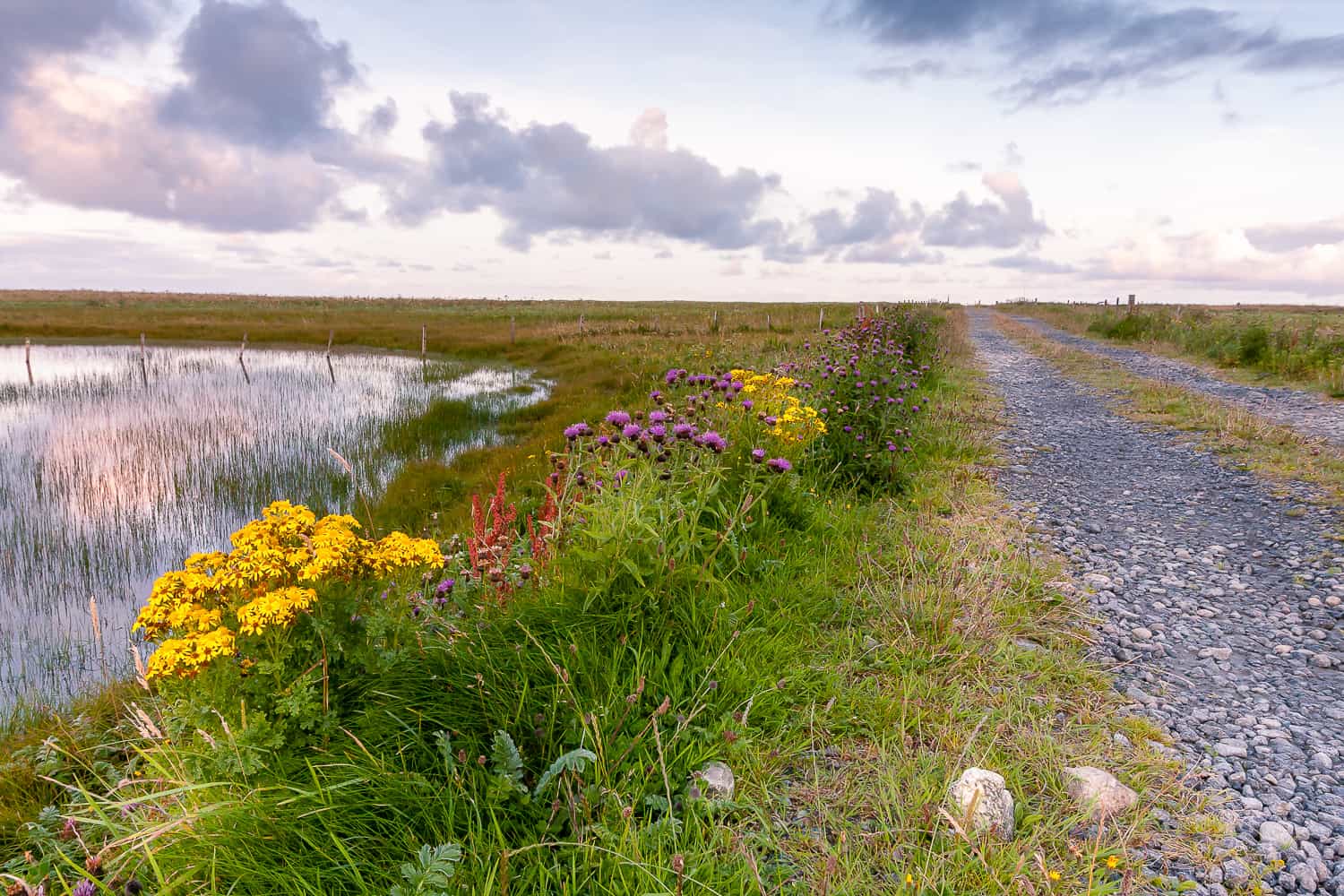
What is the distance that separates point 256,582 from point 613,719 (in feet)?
5.02

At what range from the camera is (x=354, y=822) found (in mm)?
2197

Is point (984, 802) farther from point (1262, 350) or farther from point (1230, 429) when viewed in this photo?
point (1262, 350)

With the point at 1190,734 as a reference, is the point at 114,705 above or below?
below

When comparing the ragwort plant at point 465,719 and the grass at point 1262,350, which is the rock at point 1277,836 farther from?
the grass at point 1262,350

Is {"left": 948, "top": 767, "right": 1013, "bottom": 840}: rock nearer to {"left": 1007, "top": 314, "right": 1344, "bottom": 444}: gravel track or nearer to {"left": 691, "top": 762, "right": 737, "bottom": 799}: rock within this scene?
{"left": 691, "top": 762, "right": 737, "bottom": 799}: rock

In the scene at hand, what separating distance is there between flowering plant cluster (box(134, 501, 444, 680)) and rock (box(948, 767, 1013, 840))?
2.32 metres

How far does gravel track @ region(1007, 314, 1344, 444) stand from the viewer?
9352 millimetres

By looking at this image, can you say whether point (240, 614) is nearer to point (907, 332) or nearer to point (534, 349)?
point (907, 332)

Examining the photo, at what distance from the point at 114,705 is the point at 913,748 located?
5.35 m

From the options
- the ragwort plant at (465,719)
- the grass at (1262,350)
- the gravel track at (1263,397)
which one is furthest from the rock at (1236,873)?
the grass at (1262,350)

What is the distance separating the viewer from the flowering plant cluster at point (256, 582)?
2.31 m

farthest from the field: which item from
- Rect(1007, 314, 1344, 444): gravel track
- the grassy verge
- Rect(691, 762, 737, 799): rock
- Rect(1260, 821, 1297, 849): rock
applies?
Rect(1007, 314, 1344, 444): gravel track

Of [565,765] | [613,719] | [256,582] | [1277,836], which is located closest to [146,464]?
[256,582]

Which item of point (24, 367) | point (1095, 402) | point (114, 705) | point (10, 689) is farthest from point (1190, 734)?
point (24, 367)
